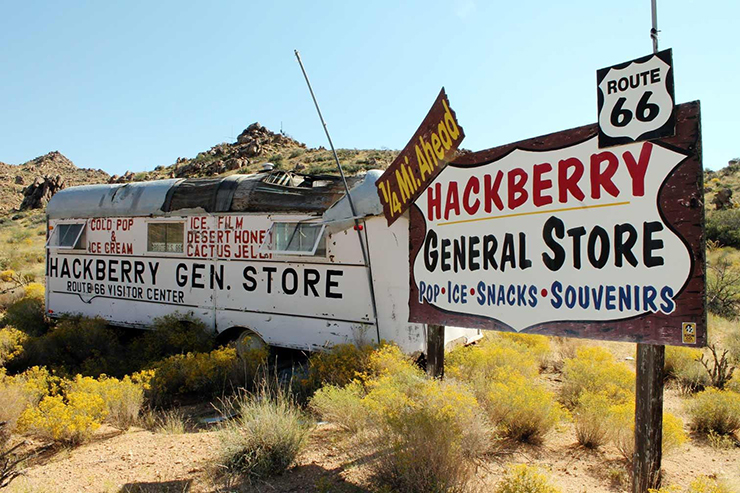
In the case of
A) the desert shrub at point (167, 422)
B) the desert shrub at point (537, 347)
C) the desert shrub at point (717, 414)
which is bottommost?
the desert shrub at point (167, 422)

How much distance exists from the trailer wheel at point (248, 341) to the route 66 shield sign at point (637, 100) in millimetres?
5949

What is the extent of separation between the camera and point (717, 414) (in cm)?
527

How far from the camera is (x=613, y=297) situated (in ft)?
11.1

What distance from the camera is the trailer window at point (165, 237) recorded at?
898 cm

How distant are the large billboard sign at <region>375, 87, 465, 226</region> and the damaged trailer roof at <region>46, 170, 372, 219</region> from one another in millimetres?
1560

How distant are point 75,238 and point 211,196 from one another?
3.64 m

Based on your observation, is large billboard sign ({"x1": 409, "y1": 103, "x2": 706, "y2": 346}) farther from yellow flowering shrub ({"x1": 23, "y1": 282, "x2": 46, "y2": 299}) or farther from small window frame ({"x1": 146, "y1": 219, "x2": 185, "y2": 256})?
yellow flowering shrub ({"x1": 23, "y1": 282, "x2": 46, "y2": 299})

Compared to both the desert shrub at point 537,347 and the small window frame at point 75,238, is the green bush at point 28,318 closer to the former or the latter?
the small window frame at point 75,238

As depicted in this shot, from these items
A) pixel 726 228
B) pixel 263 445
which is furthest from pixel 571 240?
pixel 726 228

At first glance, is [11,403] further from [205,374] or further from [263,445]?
[263,445]

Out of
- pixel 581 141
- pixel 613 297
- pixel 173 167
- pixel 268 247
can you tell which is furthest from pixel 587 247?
pixel 173 167

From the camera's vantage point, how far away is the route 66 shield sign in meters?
3.18

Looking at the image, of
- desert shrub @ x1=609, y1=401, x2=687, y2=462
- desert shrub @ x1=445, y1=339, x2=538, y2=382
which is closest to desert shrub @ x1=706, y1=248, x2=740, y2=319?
desert shrub @ x1=445, y1=339, x2=538, y2=382

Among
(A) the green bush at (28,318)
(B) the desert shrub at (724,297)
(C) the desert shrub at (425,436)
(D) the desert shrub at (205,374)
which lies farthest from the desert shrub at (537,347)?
(A) the green bush at (28,318)
